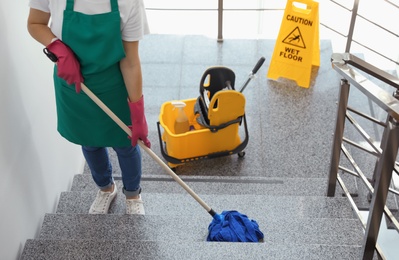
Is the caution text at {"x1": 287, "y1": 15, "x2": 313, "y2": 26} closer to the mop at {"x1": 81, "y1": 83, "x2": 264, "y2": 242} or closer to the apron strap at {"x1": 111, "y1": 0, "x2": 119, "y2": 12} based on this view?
the mop at {"x1": 81, "y1": 83, "x2": 264, "y2": 242}

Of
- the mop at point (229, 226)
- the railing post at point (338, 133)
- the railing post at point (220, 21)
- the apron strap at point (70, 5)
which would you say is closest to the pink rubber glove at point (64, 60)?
the apron strap at point (70, 5)

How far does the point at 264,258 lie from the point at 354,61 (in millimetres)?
774

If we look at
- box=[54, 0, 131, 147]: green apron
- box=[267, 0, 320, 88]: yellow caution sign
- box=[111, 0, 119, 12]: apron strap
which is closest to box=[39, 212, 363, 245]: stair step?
box=[54, 0, 131, 147]: green apron

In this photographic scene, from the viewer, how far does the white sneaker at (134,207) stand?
2473 mm

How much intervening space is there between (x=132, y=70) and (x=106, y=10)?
250 millimetres

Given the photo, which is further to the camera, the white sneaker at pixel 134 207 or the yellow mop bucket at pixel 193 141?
the yellow mop bucket at pixel 193 141

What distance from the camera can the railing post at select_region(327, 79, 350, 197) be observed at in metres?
2.08

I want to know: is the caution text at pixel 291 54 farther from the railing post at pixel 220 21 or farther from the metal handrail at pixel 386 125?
the metal handrail at pixel 386 125

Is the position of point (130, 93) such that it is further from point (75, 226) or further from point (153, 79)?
point (153, 79)

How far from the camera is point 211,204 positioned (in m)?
2.59

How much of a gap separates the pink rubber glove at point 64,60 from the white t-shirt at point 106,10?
5 cm

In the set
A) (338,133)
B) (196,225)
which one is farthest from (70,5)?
(338,133)

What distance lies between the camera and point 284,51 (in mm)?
3785

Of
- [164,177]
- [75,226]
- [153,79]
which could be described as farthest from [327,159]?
[75,226]
